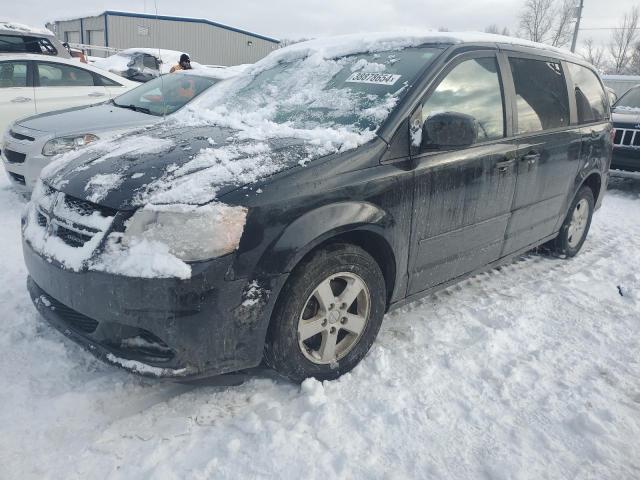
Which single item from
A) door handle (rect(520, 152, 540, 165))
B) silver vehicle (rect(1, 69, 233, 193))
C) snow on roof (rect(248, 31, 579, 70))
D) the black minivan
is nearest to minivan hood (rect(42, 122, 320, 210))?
the black minivan

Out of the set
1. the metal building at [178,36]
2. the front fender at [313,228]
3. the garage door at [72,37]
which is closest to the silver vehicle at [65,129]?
the front fender at [313,228]

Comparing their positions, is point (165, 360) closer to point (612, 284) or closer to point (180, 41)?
point (612, 284)

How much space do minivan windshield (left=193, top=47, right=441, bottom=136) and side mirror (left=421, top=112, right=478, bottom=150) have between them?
0.24 metres

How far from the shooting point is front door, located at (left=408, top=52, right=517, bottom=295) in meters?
2.79

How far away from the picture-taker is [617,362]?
115 inches

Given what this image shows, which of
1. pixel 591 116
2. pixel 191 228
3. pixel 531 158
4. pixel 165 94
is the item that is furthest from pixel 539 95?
pixel 165 94

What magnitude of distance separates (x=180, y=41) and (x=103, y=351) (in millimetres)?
31881

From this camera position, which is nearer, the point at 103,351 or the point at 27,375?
the point at 103,351

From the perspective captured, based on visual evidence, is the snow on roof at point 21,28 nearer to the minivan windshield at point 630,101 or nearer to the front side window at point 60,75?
the front side window at point 60,75

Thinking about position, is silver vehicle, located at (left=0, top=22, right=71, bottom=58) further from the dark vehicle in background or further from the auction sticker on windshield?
the dark vehicle in background

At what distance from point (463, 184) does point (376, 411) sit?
142 centimetres

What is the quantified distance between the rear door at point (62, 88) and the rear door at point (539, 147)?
6123mm

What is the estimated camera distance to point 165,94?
6.43 metres

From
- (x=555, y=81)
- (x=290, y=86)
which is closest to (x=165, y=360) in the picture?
(x=290, y=86)
